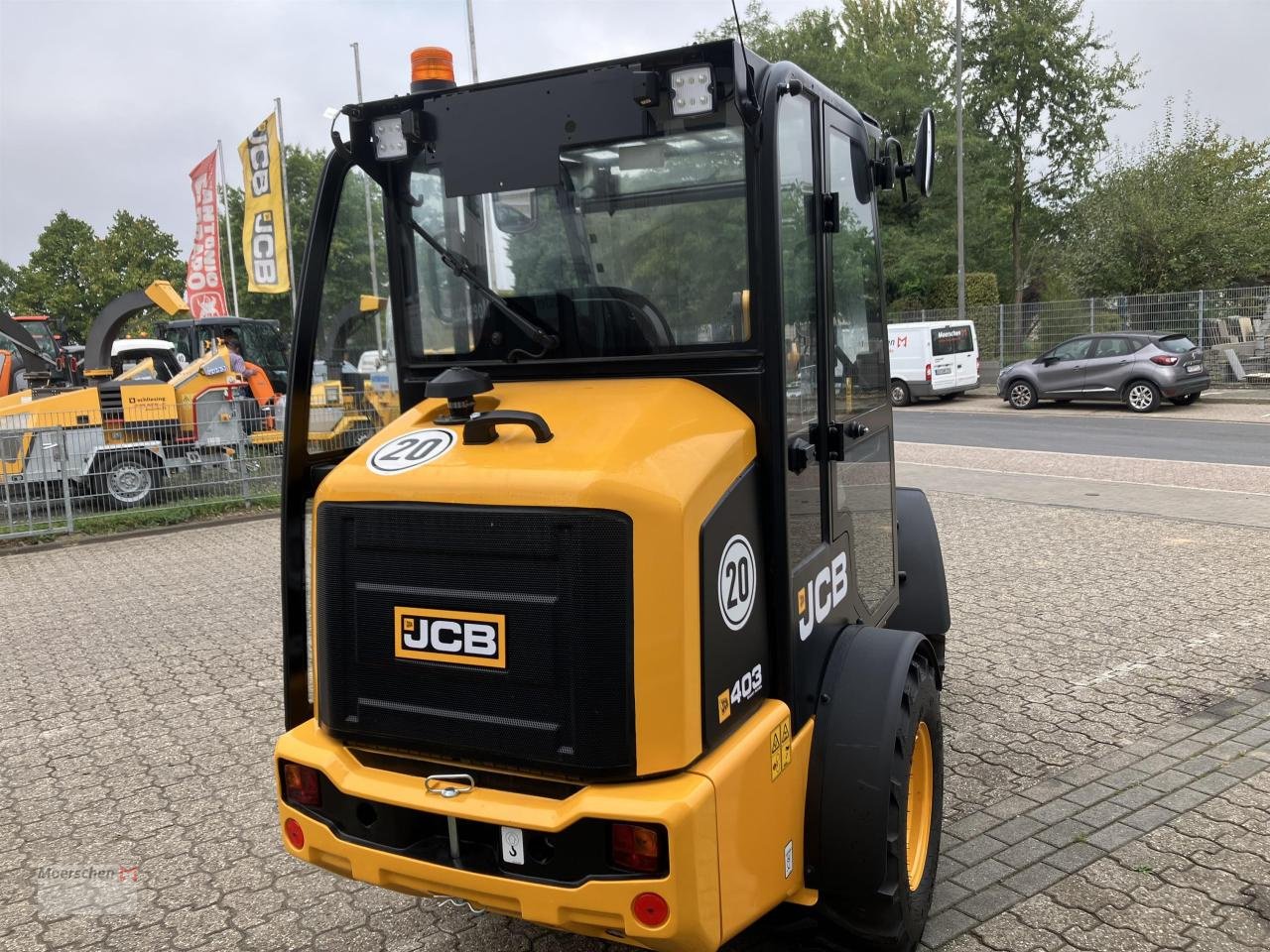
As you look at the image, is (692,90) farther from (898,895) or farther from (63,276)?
(63,276)

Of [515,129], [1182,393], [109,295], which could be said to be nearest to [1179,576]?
[515,129]

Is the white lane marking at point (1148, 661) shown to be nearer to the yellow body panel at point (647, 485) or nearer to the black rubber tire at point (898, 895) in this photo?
the black rubber tire at point (898, 895)

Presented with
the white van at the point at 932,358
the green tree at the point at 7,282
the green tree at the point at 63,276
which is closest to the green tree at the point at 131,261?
the green tree at the point at 63,276

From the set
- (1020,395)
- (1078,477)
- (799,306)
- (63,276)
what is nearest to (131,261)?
(63,276)

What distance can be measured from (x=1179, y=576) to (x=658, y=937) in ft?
20.8

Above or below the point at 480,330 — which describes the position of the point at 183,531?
below

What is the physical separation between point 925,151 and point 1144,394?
18069 millimetres

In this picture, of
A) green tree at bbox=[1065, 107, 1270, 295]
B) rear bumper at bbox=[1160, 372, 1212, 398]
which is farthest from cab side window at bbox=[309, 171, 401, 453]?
green tree at bbox=[1065, 107, 1270, 295]

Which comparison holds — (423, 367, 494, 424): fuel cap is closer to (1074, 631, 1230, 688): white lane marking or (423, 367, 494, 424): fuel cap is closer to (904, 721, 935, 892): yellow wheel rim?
(904, 721, 935, 892): yellow wheel rim

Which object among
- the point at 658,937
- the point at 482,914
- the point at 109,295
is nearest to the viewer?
the point at 658,937

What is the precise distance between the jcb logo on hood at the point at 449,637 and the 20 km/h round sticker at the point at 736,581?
1.77ft

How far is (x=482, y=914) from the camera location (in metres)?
3.38

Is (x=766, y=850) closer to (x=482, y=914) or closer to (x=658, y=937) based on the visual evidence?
(x=658, y=937)

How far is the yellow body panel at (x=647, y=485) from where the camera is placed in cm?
227
